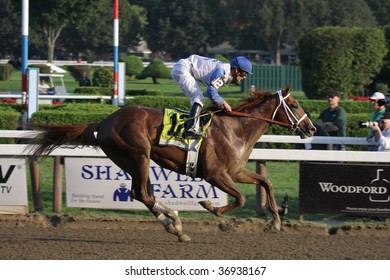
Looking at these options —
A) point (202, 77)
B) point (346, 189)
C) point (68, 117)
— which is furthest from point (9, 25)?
point (202, 77)

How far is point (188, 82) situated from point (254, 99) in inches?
27.1

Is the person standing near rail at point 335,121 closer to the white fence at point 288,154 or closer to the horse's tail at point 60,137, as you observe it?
the white fence at point 288,154

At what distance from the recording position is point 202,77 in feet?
22.8

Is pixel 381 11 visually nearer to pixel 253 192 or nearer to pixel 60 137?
pixel 253 192

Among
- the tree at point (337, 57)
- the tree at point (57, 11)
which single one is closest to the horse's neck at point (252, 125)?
the tree at point (337, 57)

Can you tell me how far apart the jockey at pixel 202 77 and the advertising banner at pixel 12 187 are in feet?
6.58

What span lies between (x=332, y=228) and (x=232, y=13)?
58091 mm

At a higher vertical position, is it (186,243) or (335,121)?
(335,121)

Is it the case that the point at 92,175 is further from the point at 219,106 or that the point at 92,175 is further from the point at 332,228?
the point at 332,228

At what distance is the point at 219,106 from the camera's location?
6953 millimetres

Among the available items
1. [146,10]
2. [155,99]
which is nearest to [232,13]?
[146,10]

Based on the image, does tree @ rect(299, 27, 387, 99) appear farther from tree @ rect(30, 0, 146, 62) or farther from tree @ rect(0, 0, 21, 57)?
tree @ rect(0, 0, 21, 57)

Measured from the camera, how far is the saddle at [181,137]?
6.80 meters
